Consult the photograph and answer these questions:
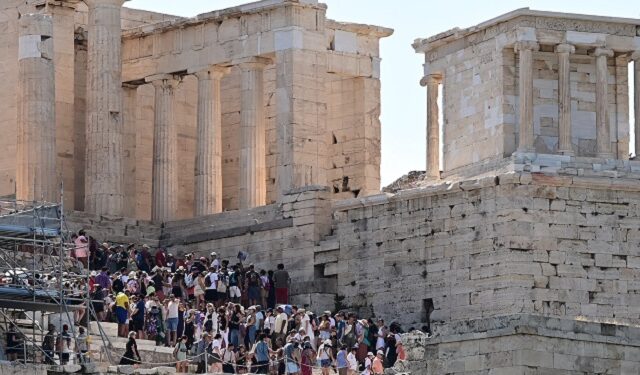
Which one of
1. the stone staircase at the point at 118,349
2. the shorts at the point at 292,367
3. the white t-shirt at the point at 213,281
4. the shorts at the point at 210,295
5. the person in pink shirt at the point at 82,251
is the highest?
the person in pink shirt at the point at 82,251

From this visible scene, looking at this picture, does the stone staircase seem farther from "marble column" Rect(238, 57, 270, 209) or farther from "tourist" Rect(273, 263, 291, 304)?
"marble column" Rect(238, 57, 270, 209)

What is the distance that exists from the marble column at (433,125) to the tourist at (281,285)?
18.1 feet

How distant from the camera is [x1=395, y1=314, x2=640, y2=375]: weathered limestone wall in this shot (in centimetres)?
4322

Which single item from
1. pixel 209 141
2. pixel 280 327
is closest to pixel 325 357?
pixel 280 327

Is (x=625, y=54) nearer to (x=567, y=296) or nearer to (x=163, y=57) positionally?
(x=567, y=296)

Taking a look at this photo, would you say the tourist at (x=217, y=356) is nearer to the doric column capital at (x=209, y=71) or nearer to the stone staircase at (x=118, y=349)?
the stone staircase at (x=118, y=349)

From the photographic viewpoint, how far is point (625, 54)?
6412 centimetres

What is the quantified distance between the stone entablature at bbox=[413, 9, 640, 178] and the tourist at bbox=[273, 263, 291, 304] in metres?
5.19

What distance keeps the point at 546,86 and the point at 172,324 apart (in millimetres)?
12107

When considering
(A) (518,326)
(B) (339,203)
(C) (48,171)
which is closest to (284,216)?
(B) (339,203)

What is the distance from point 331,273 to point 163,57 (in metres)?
10.2

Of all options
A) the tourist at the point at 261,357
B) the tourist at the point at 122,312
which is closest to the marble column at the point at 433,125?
the tourist at the point at 122,312

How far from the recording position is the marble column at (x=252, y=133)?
69.7 meters

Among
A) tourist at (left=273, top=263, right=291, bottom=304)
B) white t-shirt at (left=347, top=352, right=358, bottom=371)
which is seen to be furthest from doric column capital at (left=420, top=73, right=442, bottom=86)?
white t-shirt at (left=347, top=352, right=358, bottom=371)
